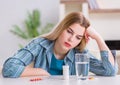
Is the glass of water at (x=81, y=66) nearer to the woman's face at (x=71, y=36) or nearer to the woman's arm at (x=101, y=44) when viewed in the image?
the woman's face at (x=71, y=36)

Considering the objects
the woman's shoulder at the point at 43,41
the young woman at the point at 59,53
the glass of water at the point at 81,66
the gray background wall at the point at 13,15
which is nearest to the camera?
the glass of water at the point at 81,66

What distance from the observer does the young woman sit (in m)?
1.74

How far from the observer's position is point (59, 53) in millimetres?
1886

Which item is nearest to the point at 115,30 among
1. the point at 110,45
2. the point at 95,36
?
the point at 110,45

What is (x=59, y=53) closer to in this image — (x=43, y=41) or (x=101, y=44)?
(x=43, y=41)

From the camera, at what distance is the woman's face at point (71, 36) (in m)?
1.75

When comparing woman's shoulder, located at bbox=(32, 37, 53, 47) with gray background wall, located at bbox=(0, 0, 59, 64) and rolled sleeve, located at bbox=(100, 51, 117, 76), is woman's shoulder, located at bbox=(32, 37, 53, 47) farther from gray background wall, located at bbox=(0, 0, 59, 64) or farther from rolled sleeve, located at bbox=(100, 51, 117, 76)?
gray background wall, located at bbox=(0, 0, 59, 64)

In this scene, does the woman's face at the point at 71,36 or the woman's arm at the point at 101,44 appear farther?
the woman's arm at the point at 101,44

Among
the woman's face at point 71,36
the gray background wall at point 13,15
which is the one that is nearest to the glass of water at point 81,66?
the woman's face at point 71,36

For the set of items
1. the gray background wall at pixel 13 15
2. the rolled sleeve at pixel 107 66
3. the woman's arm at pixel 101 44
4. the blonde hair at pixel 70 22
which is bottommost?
the rolled sleeve at pixel 107 66

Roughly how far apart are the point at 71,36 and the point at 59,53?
0.19 metres

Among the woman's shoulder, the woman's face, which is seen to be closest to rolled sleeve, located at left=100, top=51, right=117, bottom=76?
the woman's face

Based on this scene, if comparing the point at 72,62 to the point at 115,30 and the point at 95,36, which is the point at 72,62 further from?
the point at 115,30

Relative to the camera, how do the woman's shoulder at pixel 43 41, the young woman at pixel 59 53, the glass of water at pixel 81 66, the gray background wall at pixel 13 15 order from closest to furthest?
Answer: the glass of water at pixel 81 66, the young woman at pixel 59 53, the woman's shoulder at pixel 43 41, the gray background wall at pixel 13 15
